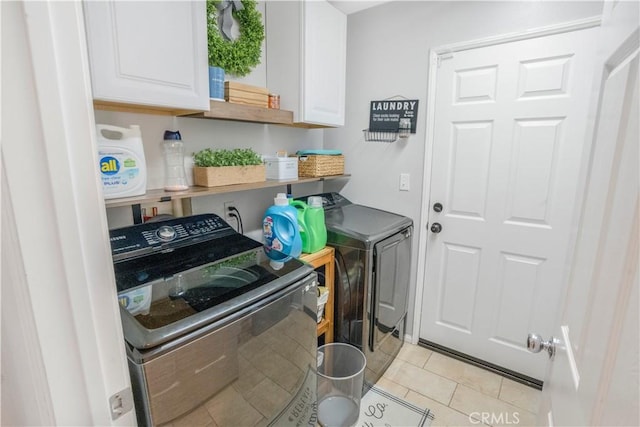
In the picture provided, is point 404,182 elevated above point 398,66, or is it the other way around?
point 398,66

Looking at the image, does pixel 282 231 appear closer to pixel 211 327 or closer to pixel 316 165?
pixel 316 165

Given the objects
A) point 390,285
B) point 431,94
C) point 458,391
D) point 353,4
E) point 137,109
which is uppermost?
point 353,4

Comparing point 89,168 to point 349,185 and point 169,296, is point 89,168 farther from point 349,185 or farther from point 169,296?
point 349,185

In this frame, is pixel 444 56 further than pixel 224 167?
Yes

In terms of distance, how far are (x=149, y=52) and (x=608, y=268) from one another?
4.58ft

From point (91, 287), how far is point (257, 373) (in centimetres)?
79

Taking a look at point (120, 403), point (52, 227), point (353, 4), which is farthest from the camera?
point (353, 4)

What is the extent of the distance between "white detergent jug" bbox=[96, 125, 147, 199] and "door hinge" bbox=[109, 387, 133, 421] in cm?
84

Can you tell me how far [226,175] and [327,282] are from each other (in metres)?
0.85

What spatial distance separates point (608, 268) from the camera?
20.3 inches

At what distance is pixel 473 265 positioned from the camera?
2064 millimetres

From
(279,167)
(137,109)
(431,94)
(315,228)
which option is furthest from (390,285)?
(137,109)

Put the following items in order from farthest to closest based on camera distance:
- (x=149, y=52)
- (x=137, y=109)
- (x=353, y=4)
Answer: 1. (x=353, y=4)
2. (x=137, y=109)
3. (x=149, y=52)

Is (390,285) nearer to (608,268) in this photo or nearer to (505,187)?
(505,187)
